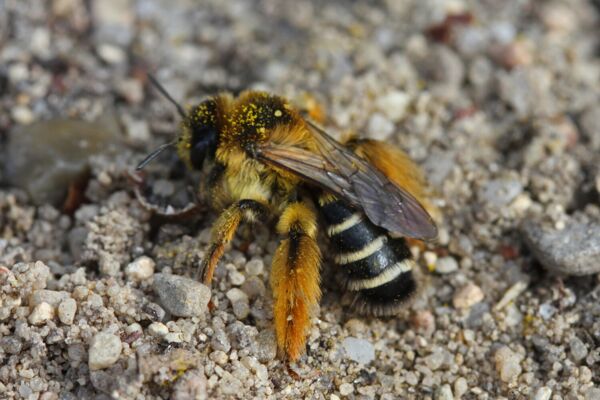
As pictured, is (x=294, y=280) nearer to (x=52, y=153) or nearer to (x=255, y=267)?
(x=255, y=267)

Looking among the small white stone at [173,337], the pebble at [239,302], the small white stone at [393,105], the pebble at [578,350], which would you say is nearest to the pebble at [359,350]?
the pebble at [239,302]

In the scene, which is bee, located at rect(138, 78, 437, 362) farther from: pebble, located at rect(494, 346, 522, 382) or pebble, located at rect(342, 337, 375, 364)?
pebble, located at rect(494, 346, 522, 382)

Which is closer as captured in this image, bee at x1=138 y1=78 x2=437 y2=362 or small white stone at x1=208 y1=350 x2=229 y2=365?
small white stone at x1=208 y1=350 x2=229 y2=365

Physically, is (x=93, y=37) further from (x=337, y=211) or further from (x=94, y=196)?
(x=337, y=211)

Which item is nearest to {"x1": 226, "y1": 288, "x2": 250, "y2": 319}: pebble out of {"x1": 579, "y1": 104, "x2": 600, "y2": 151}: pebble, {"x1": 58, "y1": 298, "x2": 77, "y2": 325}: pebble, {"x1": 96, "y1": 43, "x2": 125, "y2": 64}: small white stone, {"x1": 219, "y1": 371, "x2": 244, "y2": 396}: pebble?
{"x1": 219, "y1": 371, "x2": 244, "y2": 396}: pebble

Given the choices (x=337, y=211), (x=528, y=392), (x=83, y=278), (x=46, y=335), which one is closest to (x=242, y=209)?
(x=337, y=211)

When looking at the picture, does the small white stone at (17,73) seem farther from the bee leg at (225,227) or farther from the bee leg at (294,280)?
the bee leg at (294,280)
